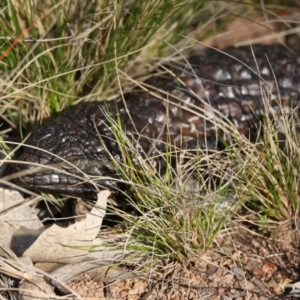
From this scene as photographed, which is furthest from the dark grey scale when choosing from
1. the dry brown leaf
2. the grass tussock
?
the dry brown leaf

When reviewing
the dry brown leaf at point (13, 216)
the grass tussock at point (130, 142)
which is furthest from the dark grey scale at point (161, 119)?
the dry brown leaf at point (13, 216)

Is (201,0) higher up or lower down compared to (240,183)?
higher up

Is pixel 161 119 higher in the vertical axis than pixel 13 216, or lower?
→ higher

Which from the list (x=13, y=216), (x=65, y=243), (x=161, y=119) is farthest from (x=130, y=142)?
(x=13, y=216)

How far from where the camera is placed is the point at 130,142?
3176 millimetres

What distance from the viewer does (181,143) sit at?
10.5 feet

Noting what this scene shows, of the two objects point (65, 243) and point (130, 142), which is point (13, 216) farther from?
point (130, 142)

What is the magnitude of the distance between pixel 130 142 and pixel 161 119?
346 millimetres

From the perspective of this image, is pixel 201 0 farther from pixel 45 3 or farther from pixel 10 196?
pixel 10 196

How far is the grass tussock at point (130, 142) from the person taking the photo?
116 inches

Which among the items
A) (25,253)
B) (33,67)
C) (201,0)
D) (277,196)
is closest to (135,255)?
(25,253)

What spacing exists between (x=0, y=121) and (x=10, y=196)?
47 centimetres

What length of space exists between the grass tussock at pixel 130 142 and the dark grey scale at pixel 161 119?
92 mm

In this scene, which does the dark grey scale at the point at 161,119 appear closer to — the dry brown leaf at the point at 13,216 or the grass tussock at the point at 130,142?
the grass tussock at the point at 130,142
